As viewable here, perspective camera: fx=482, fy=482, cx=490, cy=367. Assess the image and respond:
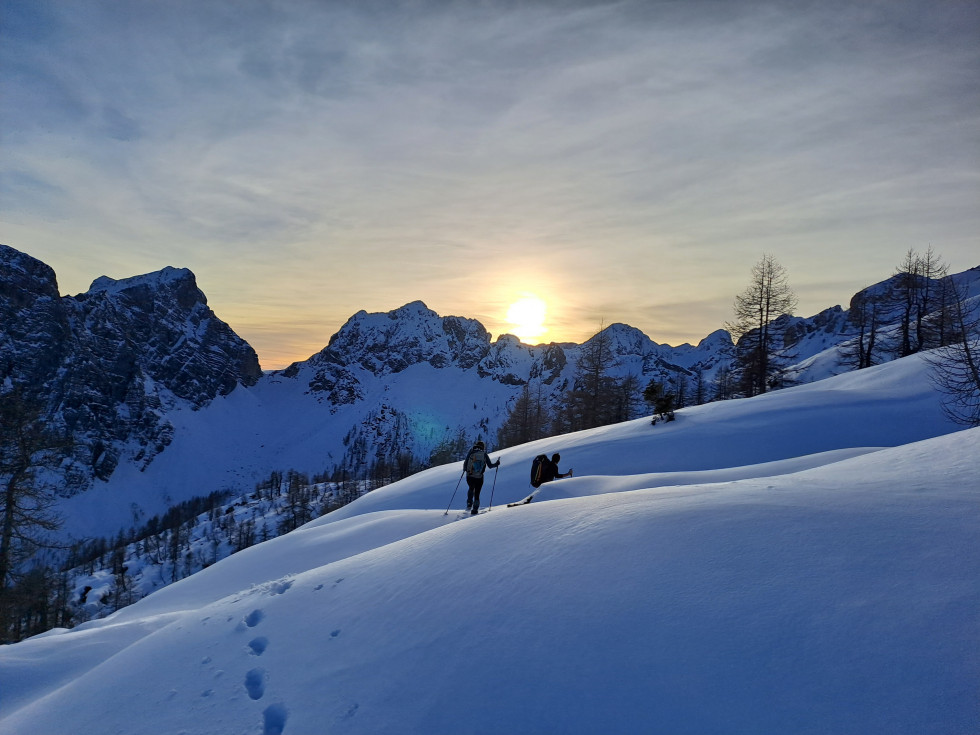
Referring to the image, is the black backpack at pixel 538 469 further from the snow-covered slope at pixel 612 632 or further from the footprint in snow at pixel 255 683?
the footprint in snow at pixel 255 683

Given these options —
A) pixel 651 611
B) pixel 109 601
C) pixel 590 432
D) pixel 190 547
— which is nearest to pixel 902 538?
pixel 651 611

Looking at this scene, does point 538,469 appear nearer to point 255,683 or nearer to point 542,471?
point 542,471

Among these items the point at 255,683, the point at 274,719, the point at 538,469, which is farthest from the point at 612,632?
the point at 538,469

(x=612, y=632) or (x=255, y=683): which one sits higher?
(x=612, y=632)

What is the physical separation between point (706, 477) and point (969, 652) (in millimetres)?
9810

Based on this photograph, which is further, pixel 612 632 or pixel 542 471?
pixel 542 471

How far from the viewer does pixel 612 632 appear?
3.54 meters

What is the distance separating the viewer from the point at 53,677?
6371mm

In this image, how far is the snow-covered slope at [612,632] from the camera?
287 centimetres

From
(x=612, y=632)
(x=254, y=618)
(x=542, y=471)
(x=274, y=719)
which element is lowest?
(x=274, y=719)

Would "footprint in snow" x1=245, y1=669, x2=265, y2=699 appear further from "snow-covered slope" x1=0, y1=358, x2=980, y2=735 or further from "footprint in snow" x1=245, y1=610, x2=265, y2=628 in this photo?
"footprint in snow" x1=245, y1=610, x2=265, y2=628

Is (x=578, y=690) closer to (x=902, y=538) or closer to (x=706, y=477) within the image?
(x=902, y=538)

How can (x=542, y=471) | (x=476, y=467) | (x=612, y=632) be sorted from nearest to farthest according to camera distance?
(x=612, y=632) < (x=476, y=467) < (x=542, y=471)

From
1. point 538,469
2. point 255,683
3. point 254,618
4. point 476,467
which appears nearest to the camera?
point 255,683
